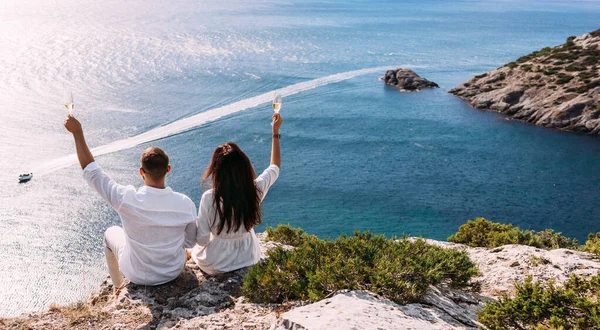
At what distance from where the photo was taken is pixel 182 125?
183ft

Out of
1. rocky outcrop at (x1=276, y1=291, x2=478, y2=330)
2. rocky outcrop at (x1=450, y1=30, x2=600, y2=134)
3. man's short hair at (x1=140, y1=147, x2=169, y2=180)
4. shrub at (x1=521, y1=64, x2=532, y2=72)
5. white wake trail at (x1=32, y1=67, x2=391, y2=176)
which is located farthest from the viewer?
shrub at (x1=521, y1=64, x2=532, y2=72)

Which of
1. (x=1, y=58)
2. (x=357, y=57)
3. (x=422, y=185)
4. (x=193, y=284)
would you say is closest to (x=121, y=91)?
(x=1, y=58)

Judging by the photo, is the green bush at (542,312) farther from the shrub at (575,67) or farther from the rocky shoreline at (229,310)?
the shrub at (575,67)

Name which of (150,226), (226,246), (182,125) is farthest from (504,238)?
(182,125)

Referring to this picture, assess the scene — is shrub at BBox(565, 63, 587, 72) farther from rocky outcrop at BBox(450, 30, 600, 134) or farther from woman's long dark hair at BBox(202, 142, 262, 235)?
woman's long dark hair at BBox(202, 142, 262, 235)

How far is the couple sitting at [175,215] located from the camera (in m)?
6.47

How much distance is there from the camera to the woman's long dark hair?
21.5 feet

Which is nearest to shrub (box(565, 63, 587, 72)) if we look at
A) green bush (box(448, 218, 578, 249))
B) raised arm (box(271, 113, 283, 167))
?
green bush (box(448, 218, 578, 249))

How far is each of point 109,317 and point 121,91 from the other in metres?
65.6

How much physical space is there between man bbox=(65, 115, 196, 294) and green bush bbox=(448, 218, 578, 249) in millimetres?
10702

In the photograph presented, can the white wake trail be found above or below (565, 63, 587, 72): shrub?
below

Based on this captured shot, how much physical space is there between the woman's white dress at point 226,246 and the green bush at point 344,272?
347 millimetres

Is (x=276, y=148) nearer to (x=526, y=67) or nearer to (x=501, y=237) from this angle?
(x=501, y=237)

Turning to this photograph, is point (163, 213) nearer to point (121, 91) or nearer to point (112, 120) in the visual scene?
point (112, 120)
